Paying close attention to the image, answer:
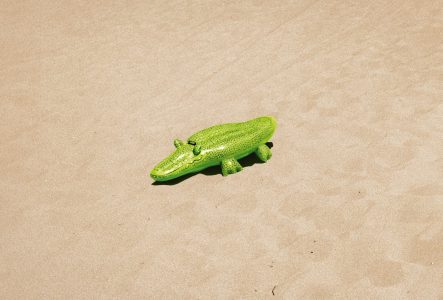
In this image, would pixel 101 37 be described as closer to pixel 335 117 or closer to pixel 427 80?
pixel 335 117

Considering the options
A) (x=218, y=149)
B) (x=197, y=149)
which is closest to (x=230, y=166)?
(x=218, y=149)

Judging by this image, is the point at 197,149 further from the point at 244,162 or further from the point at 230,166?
the point at 244,162

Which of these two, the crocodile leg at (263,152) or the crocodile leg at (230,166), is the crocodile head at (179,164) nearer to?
the crocodile leg at (230,166)

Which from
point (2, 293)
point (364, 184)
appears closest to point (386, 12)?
point (364, 184)

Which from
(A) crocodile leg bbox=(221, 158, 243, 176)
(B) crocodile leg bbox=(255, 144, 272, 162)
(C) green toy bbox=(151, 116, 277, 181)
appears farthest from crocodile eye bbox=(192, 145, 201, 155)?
(B) crocodile leg bbox=(255, 144, 272, 162)

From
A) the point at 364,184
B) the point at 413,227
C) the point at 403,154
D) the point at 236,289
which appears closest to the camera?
the point at 236,289

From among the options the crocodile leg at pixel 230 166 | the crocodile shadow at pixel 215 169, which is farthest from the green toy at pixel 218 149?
the crocodile shadow at pixel 215 169
